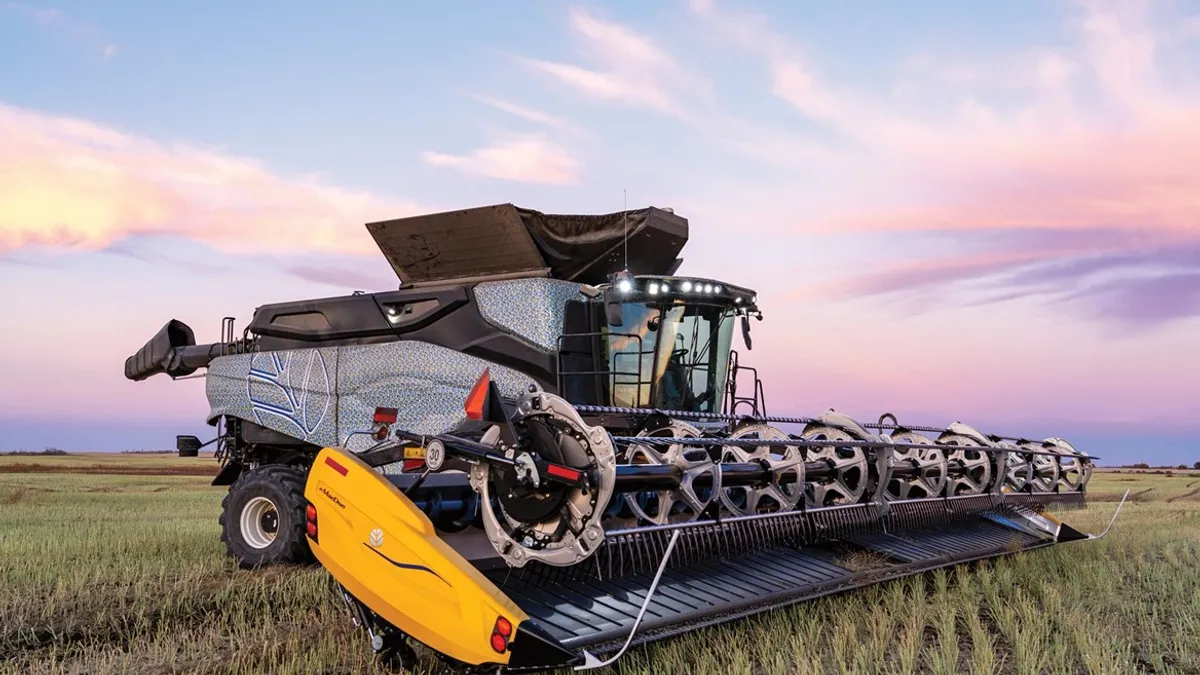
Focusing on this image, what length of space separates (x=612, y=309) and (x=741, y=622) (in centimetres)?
278

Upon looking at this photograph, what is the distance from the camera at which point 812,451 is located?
5957 mm

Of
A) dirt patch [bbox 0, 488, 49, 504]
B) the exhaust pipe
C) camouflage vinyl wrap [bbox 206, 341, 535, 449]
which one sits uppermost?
the exhaust pipe

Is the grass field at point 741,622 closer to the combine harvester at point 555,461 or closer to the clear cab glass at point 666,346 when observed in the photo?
the combine harvester at point 555,461

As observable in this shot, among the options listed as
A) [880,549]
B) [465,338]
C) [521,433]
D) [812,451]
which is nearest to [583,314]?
[465,338]

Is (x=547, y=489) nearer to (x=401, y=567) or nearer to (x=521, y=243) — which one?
(x=401, y=567)

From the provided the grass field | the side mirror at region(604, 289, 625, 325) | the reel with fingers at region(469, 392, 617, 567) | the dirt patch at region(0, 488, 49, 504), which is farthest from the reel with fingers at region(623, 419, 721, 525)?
the dirt patch at region(0, 488, 49, 504)

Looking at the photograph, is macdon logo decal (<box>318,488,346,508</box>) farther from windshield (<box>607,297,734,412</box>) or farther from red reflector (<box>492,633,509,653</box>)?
windshield (<box>607,297,734,412</box>)

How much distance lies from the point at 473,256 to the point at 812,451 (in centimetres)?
359

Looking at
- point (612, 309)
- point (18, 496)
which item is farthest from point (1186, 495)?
point (18, 496)

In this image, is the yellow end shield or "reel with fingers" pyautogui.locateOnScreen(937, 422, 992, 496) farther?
"reel with fingers" pyautogui.locateOnScreen(937, 422, 992, 496)

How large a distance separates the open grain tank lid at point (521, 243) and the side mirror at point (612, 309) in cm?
95

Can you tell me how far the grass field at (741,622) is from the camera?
4273 millimetres

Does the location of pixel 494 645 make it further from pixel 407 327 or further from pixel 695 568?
pixel 407 327

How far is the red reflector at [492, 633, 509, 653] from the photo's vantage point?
3434 millimetres
